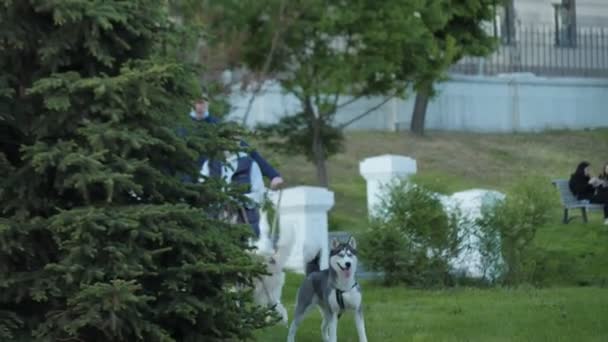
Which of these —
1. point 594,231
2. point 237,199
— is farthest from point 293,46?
point 237,199

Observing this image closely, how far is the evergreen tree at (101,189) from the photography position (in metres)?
7.13

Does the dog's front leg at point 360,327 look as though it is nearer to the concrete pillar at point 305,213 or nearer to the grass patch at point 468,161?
the concrete pillar at point 305,213

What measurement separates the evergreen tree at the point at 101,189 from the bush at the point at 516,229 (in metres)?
8.18

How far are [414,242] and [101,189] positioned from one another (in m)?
8.57

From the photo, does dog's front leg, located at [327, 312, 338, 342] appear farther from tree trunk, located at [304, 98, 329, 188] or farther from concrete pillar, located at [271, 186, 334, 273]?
tree trunk, located at [304, 98, 329, 188]

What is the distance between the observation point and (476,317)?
12.0m

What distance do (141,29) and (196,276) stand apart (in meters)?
1.25

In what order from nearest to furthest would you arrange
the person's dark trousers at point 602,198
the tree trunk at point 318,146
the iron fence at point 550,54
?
the person's dark trousers at point 602,198 → the tree trunk at point 318,146 → the iron fence at point 550,54

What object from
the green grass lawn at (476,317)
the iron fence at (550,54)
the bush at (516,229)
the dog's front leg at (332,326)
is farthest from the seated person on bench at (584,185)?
the iron fence at (550,54)

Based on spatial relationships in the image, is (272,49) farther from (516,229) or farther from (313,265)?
(313,265)

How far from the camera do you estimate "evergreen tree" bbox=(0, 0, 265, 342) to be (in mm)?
7133

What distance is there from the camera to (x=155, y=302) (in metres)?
7.44

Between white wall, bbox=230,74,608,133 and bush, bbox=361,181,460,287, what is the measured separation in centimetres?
1914

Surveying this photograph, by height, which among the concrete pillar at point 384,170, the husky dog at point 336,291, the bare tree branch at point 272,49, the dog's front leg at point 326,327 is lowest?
the dog's front leg at point 326,327
